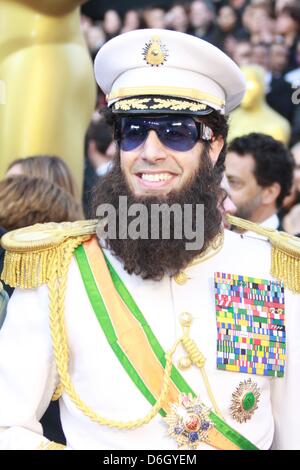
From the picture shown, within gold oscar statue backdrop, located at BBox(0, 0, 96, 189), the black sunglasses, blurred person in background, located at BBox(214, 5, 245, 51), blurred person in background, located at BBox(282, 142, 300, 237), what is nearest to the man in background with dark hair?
blurred person in background, located at BBox(282, 142, 300, 237)

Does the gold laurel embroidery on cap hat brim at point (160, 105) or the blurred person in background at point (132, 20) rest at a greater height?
the blurred person in background at point (132, 20)

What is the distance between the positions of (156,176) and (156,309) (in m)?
0.38

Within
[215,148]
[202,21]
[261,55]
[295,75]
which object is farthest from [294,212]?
[215,148]

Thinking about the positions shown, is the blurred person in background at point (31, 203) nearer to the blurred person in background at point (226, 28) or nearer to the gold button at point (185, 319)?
the gold button at point (185, 319)

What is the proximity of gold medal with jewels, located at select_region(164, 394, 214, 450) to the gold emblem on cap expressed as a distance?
0.96 metres

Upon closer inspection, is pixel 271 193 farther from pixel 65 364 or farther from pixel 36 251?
pixel 65 364

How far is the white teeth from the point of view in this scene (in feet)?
9.41

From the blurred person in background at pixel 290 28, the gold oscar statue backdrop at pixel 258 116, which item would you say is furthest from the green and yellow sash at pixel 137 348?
the blurred person in background at pixel 290 28

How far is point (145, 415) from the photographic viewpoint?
9.14 ft

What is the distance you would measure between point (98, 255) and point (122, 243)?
3.9 inches

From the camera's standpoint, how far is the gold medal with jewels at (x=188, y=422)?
2.79 m

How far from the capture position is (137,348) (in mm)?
2832

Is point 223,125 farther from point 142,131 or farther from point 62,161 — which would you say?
point 62,161

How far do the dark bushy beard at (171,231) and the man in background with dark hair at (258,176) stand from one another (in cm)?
171
